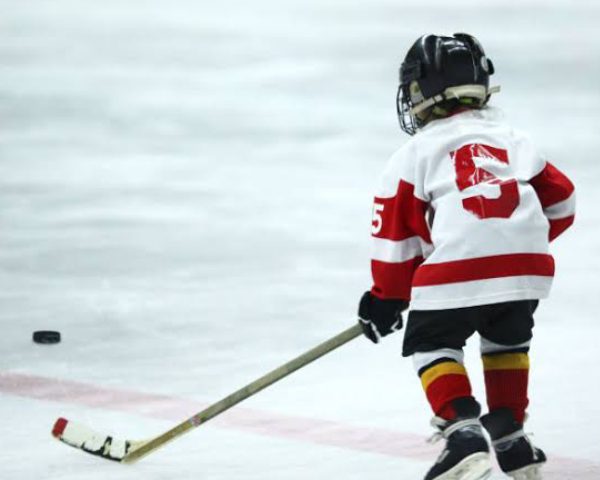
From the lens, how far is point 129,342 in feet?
15.0

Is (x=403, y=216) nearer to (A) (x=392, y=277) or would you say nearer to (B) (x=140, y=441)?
(A) (x=392, y=277)

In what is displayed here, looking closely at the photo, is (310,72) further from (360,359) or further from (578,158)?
(360,359)

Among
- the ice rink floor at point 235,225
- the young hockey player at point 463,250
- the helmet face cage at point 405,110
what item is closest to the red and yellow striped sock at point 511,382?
the young hockey player at point 463,250

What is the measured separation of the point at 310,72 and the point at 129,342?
12.0ft

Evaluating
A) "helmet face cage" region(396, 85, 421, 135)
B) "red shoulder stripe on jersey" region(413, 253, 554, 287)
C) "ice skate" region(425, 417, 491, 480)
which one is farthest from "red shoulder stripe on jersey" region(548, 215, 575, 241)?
"ice skate" region(425, 417, 491, 480)

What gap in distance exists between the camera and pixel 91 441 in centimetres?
346

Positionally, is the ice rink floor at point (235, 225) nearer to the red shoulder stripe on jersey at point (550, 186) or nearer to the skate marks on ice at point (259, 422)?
the skate marks on ice at point (259, 422)

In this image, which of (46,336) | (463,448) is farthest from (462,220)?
(46,336)

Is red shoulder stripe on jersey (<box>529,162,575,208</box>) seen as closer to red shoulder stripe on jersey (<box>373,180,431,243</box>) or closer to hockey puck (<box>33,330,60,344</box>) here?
red shoulder stripe on jersey (<box>373,180,431,243</box>)

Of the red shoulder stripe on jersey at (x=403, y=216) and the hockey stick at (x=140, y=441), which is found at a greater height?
the red shoulder stripe on jersey at (x=403, y=216)

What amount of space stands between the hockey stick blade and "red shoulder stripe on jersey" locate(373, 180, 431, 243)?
36.0 inches

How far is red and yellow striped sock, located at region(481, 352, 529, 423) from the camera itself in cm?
288

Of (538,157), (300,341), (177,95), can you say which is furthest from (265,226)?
(538,157)

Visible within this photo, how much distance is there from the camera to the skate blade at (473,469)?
2639mm
